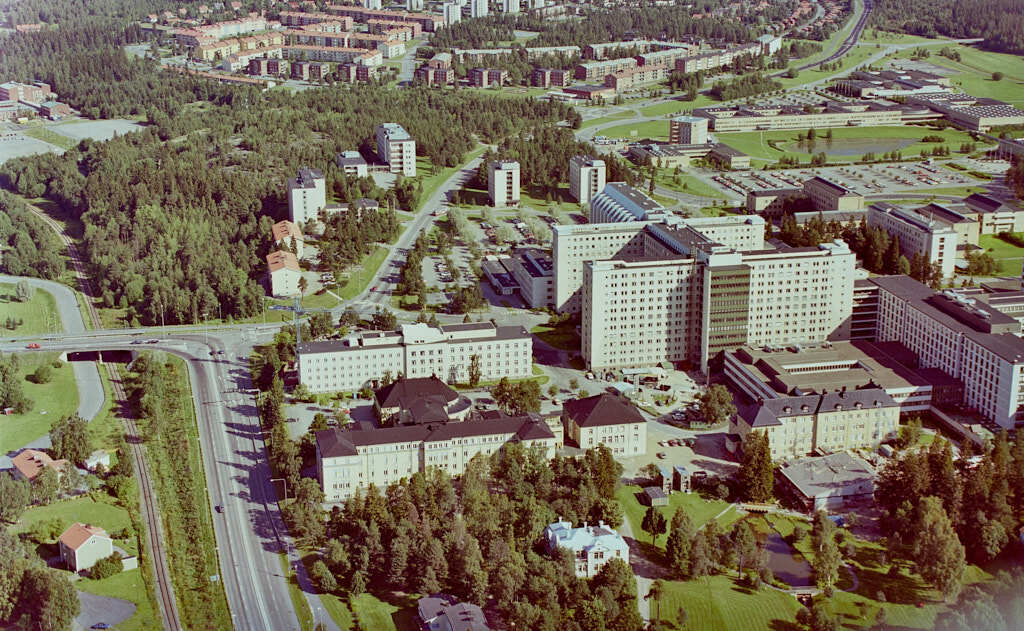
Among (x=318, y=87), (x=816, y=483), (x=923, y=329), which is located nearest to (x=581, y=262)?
(x=923, y=329)

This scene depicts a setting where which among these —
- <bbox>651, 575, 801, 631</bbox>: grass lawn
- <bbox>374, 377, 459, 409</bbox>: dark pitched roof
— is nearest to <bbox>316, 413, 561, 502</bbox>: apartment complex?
<bbox>374, 377, 459, 409</bbox>: dark pitched roof

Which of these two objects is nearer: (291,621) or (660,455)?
(291,621)

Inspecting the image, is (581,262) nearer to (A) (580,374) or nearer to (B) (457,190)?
(A) (580,374)

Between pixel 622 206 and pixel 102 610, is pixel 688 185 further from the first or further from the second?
pixel 102 610

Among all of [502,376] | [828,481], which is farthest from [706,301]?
[828,481]

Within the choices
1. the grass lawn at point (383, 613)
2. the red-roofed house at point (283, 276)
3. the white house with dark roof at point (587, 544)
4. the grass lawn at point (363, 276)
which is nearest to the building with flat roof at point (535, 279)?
the grass lawn at point (363, 276)

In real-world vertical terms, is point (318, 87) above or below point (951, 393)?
above
